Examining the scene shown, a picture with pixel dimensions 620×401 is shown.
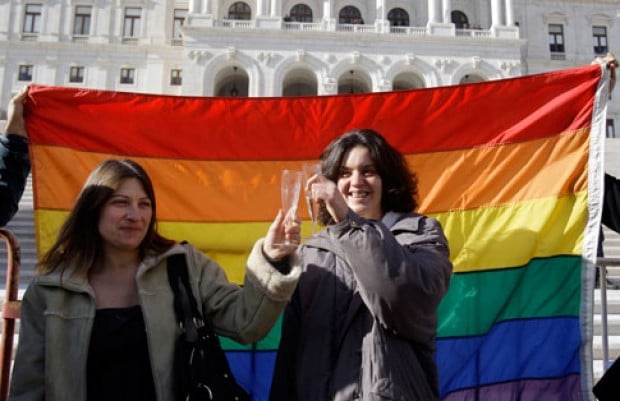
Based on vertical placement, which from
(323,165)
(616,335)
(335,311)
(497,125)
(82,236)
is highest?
(497,125)

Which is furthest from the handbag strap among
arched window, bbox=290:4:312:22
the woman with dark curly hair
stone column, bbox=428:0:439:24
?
arched window, bbox=290:4:312:22

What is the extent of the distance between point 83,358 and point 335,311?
2.86 ft

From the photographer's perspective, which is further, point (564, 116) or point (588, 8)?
point (588, 8)

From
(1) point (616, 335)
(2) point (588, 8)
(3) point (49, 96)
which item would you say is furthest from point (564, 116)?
(2) point (588, 8)

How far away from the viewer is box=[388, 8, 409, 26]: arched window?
3196cm

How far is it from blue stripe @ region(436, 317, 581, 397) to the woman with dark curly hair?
4.40 feet

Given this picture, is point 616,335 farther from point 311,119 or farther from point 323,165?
point 323,165

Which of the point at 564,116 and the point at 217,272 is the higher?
the point at 564,116

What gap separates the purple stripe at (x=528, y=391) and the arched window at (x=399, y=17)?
3170 centimetres

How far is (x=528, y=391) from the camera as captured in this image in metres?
2.89

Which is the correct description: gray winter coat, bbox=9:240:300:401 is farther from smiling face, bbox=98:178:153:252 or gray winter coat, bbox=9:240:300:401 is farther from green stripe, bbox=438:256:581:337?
green stripe, bbox=438:256:581:337

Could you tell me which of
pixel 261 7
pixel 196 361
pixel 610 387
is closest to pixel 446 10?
pixel 261 7

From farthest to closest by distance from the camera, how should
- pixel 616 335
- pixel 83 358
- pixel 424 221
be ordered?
1. pixel 616 335
2. pixel 424 221
3. pixel 83 358

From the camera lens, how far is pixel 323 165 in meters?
2.03
